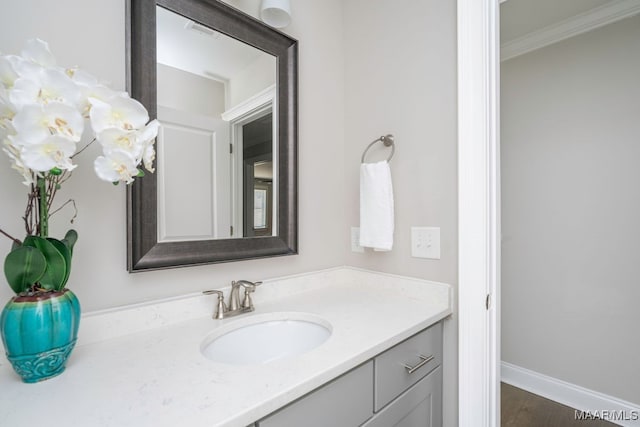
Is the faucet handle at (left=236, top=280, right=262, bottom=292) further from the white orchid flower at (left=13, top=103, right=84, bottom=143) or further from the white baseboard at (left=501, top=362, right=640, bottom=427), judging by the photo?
the white baseboard at (left=501, top=362, right=640, bottom=427)

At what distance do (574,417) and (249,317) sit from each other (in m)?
2.08

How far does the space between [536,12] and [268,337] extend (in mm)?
2382

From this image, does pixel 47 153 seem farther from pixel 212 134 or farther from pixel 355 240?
pixel 355 240

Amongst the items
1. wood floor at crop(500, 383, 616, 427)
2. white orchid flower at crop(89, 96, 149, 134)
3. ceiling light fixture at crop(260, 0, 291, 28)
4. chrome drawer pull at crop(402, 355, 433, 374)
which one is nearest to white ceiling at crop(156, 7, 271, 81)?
ceiling light fixture at crop(260, 0, 291, 28)

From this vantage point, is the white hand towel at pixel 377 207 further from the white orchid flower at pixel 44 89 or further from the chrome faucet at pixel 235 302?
the white orchid flower at pixel 44 89

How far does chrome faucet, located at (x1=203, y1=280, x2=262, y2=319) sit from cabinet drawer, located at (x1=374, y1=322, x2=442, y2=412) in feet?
1.60

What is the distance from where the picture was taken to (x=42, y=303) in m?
0.60

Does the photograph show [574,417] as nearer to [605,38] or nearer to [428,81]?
[428,81]

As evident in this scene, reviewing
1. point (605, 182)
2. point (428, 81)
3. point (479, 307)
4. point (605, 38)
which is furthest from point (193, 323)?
point (605, 38)

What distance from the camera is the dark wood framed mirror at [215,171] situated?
855 millimetres

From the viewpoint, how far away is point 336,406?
Answer: 2.29 feet

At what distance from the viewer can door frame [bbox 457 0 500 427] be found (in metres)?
1.01

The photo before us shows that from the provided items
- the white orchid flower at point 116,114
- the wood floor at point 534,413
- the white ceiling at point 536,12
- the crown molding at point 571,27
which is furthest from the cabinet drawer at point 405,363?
the crown molding at point 571,27

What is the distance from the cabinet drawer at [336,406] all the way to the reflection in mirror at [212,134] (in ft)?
2.02
